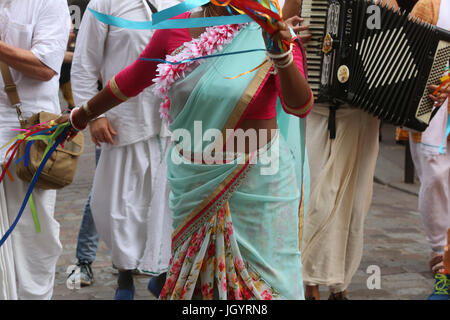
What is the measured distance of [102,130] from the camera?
4.72 metres

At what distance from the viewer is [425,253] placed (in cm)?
632

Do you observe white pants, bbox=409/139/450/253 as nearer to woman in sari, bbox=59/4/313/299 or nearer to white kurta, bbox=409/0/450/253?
white kurta, bbox=409/0/450/253

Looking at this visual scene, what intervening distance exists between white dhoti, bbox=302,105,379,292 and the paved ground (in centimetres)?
46

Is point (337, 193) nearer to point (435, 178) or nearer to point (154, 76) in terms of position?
point (435, 178)

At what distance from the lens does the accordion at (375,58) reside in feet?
14.0

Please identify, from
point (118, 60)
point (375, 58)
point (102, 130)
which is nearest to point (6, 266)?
point (102, 130)

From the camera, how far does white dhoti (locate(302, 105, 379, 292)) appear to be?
4.74 m

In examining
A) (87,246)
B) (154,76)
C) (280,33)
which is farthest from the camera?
(87,246)

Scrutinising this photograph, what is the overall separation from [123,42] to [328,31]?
1337mm

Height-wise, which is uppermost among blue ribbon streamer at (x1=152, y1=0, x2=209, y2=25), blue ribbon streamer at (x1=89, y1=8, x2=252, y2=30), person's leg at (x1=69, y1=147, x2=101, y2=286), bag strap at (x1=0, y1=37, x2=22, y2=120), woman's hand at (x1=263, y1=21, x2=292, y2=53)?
blue ribbon streamer at (x1=152, y1=0, x2=209, y2=25)

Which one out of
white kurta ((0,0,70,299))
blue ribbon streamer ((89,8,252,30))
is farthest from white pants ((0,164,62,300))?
blue ribbon streamer ((89,8,252,30))

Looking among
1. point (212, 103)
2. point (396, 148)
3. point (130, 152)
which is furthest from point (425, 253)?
point (396, 148)

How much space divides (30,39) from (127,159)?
1.12 m

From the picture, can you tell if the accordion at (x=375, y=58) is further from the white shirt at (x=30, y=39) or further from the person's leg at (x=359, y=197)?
the white shirt at (x=30, y=39)
